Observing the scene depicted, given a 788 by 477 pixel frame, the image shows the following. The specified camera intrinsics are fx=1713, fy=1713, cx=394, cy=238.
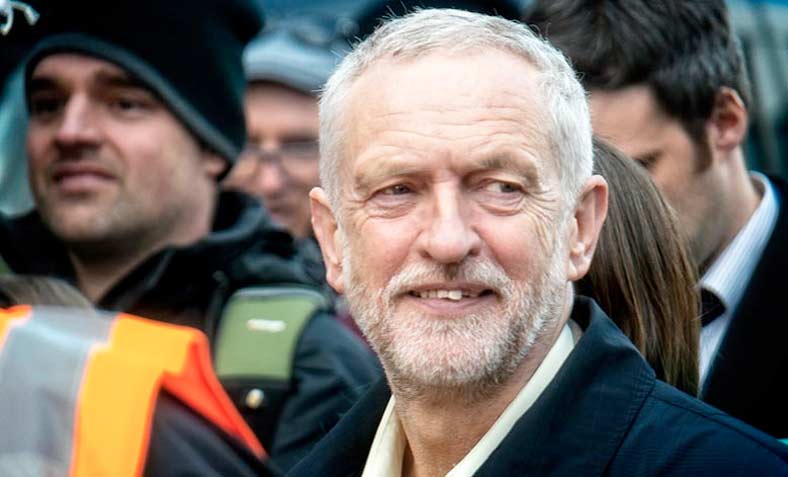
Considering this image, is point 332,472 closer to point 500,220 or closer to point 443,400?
point 443,400

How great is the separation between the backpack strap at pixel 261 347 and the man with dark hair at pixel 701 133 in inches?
37.1

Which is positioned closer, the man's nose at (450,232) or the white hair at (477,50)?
the man's nose at (450,232)

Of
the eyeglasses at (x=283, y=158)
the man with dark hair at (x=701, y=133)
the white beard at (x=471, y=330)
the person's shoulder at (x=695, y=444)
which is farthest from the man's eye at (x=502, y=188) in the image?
the eyeglasses at (x=283, y=158)

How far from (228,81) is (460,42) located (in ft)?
6.86

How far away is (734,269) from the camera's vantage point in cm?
378

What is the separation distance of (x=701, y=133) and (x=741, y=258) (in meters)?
0.37

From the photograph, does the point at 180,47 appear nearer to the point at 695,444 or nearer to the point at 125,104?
the point at 125,104

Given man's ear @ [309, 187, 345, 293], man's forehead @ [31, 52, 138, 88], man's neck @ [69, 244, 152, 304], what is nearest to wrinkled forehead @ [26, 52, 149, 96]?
man's forehead @ [31, 52, 138, 88]

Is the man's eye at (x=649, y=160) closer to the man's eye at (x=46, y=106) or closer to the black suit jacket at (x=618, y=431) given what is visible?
the black suit jacket at (x=618, y=431)

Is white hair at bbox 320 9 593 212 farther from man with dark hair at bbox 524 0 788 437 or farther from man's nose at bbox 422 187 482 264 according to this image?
man with dark hair at bbox 524 0 788 437

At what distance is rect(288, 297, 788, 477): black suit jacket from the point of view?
2.59 m

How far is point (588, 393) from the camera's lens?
8.91 feet

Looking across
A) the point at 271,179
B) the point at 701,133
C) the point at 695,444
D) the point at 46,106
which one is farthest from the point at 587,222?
the point at 271,179

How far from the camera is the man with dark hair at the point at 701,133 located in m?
3.63
